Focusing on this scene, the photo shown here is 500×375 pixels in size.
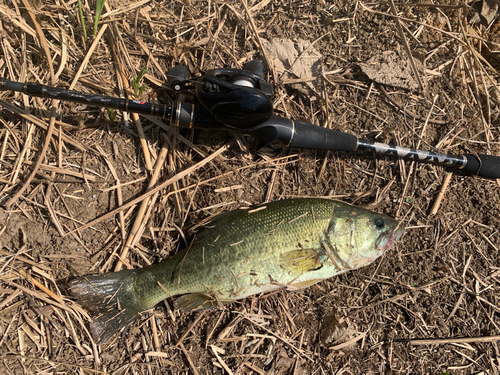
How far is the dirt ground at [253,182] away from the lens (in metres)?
2.97

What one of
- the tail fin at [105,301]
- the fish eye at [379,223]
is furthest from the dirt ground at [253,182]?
the fish eye at [379,223]

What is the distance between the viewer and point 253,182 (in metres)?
3.28

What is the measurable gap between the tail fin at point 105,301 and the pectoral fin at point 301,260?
1336mm

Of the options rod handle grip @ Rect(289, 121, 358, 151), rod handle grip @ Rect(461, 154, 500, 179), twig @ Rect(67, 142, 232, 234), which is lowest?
rod handle grip @ Rect(461, 154, 500, 179)

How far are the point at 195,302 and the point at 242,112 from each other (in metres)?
1.68

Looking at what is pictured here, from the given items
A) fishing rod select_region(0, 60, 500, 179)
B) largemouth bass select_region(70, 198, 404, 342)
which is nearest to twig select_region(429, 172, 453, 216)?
fishing rod select_region(0, 60, 500, 179)

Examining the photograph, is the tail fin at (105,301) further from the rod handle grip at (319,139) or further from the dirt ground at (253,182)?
the rod handle grip at (319,139)

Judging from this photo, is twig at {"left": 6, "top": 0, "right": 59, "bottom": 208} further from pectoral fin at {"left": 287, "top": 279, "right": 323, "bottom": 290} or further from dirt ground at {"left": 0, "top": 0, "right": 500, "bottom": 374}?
pectoral fin at {"left": 287, "top": 279, "right": 323, "bottom": 290}

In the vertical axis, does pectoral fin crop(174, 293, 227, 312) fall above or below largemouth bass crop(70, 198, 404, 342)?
below

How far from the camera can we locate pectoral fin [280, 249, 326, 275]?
283cm

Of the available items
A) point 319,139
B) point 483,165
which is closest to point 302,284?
point 319,139

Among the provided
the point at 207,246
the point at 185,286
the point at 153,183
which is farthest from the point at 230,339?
the point at 153,183

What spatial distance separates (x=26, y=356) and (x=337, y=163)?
335 centimetres

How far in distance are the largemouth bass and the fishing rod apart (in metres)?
0.61
